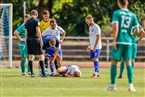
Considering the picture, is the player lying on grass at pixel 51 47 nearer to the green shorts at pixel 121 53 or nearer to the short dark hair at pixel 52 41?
the short dark hair at pixel 52 41

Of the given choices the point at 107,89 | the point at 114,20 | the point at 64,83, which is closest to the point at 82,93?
the point at 107,89

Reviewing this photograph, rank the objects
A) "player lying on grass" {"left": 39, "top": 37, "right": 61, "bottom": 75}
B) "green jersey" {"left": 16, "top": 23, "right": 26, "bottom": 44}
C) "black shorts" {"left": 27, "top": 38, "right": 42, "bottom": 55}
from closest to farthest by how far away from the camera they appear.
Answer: "black shorts" {"left": 27, "top": 38, "right": 42, "bottom": 55}, "player lying on grass" {"left": 39, "top": 37, "right": 61, "bottom": 75}, "green jersey" {"left": 16, "top": 23, "right": 26, "bottom": 44}

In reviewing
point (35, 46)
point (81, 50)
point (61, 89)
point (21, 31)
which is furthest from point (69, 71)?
point (81, 50)

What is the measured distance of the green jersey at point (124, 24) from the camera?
14914 millimetres

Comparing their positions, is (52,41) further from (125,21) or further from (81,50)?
(81,50)

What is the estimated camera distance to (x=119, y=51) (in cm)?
1494

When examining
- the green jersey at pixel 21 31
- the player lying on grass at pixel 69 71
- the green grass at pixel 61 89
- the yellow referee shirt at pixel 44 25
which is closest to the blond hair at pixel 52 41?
the player lying on grass at pixel 69 71

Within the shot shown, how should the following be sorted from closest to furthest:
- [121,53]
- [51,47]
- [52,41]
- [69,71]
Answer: [121,53], [69,71], [52,41], [51,47]

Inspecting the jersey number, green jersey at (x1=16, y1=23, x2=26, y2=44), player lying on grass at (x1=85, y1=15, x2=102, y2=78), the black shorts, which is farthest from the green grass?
green jersey at (x1=16, y1=23, x2=26, y2=44)

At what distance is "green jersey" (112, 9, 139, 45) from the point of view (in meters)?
14.9

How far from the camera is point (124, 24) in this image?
15.0m

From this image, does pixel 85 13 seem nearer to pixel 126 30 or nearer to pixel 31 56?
pixel 31 56

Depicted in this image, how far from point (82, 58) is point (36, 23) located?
22.0m

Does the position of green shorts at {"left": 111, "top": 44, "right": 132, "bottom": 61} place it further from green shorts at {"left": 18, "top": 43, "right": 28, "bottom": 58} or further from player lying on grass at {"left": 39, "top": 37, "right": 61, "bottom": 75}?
green shorts at {"left": 18, "top": 43, "right": 28, "bottom": 58}
